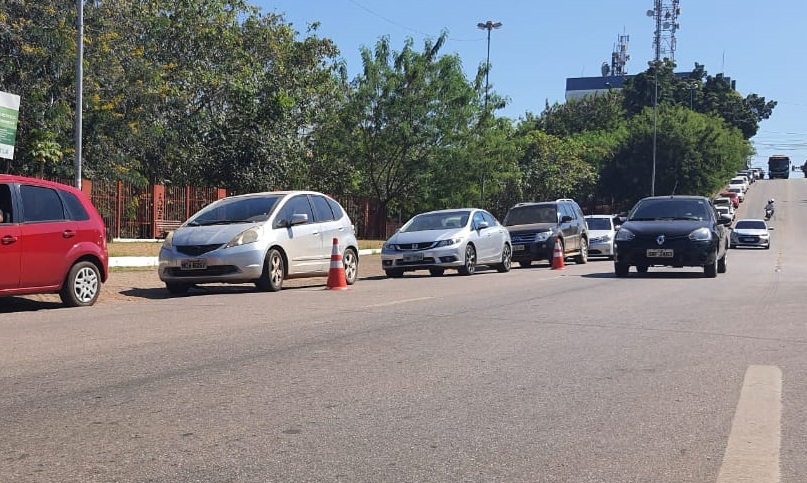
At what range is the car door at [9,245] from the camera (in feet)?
38.0

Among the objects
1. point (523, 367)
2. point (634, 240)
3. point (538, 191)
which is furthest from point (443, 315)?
point (538, 191)

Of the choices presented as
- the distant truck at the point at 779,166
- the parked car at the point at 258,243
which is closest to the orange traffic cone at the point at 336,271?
the parked car at the point at 258,243

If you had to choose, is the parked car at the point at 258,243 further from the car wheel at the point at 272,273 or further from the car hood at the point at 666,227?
the car hood at the point at 666,227

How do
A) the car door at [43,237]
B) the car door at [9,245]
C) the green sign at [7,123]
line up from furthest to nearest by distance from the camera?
the green sign at [7,123]
the car door at [43,237]
the car door at [9,245]

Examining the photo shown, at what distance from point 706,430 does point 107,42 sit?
31.1 m

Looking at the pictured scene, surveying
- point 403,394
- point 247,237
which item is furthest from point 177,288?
point 403,394

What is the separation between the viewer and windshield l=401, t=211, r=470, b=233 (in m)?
21.3

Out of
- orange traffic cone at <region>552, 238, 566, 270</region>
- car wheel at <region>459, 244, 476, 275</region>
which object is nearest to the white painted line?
car wheel at <region>459, 244, 476, 275</region>

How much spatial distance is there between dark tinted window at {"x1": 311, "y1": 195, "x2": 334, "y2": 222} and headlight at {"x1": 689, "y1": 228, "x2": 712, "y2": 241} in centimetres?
698

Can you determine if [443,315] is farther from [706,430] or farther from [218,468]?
[218,468]

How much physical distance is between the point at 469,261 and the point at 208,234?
7.32 meters

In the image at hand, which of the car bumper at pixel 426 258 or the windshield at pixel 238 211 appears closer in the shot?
the windshield at pixel 238 211

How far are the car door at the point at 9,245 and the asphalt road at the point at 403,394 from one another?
1.78 ft

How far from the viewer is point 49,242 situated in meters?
12.2
